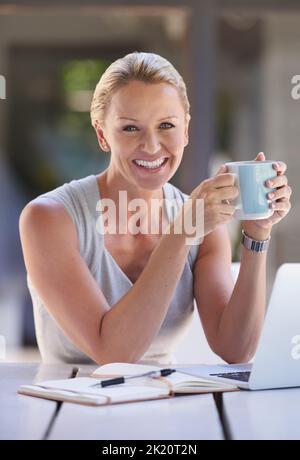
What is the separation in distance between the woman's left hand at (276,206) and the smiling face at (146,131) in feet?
0.87

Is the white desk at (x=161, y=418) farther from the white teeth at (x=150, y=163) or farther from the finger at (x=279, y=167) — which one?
the white teeth at (x=150, y=163)

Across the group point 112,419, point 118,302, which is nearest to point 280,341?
point 112,419

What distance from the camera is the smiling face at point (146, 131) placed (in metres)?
1.90

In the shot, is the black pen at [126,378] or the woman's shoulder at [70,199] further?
the woman's shoulder at [70,199]

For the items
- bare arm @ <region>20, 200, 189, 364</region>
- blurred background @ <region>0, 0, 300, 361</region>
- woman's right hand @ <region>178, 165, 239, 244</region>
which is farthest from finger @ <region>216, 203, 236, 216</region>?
blurred background @ <region>0, 0, 300, 361</region>

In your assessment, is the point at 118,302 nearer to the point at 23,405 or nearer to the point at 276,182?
the point at 276,182

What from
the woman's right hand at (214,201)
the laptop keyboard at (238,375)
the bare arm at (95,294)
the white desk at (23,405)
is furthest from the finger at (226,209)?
the white desk at (23,405)

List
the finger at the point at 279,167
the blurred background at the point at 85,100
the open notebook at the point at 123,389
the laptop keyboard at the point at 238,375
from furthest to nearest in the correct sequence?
the blurred background at the point at 85,100, the finger at the point at 279,167, the laptop keyboard at the point at 238,375, the open notebook at the point at 123,389

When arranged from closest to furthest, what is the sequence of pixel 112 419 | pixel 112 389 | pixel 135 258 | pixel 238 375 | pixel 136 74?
pixel 112 419 < pixel 112 389 < pixel 238 375 < pixel 136 74 < pixel 135 258

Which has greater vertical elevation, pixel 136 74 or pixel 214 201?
pixel 136 74

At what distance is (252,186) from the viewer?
1.50m

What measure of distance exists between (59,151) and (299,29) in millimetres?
2447

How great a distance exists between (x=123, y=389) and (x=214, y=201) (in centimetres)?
44

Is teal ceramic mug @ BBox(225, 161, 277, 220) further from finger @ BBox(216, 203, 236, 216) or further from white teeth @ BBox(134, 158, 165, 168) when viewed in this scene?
white teeth @ BBox(134, 158, 165, 168)
